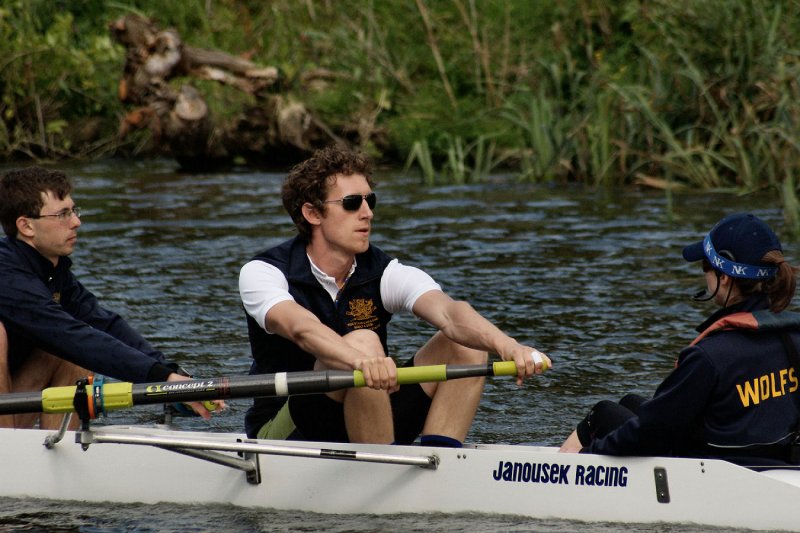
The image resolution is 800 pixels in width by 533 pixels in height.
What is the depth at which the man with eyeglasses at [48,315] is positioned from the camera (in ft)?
20.3

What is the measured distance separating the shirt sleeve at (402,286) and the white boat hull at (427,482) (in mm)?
709

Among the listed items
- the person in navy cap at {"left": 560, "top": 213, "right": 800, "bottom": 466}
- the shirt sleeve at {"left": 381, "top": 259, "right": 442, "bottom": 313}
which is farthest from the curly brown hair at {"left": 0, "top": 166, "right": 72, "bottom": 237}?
the person in navy cap at {"left": 560, "top": 213, "right": 800, "bottom": 466}

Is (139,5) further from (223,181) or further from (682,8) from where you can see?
(682,8)

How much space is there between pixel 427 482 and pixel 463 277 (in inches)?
264

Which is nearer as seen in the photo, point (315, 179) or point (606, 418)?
point (606, 418)

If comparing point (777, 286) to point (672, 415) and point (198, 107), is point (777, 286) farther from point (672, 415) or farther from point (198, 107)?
point (198, 107)

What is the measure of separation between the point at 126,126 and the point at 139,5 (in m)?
5.49

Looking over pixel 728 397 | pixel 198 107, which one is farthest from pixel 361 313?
pixel 198 107

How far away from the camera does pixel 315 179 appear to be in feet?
19.7

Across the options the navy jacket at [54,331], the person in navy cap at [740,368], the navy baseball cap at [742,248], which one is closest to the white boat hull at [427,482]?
the person in navy cap at [740,368]

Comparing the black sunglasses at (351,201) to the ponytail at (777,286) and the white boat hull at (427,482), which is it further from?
the ponytail at (777,286)

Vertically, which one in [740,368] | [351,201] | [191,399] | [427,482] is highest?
[351,201]

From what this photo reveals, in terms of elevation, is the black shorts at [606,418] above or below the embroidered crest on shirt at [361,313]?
below

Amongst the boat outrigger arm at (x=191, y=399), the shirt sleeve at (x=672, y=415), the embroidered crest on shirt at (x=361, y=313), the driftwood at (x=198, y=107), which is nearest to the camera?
the shirt sleeve at (x=672, y=415)
